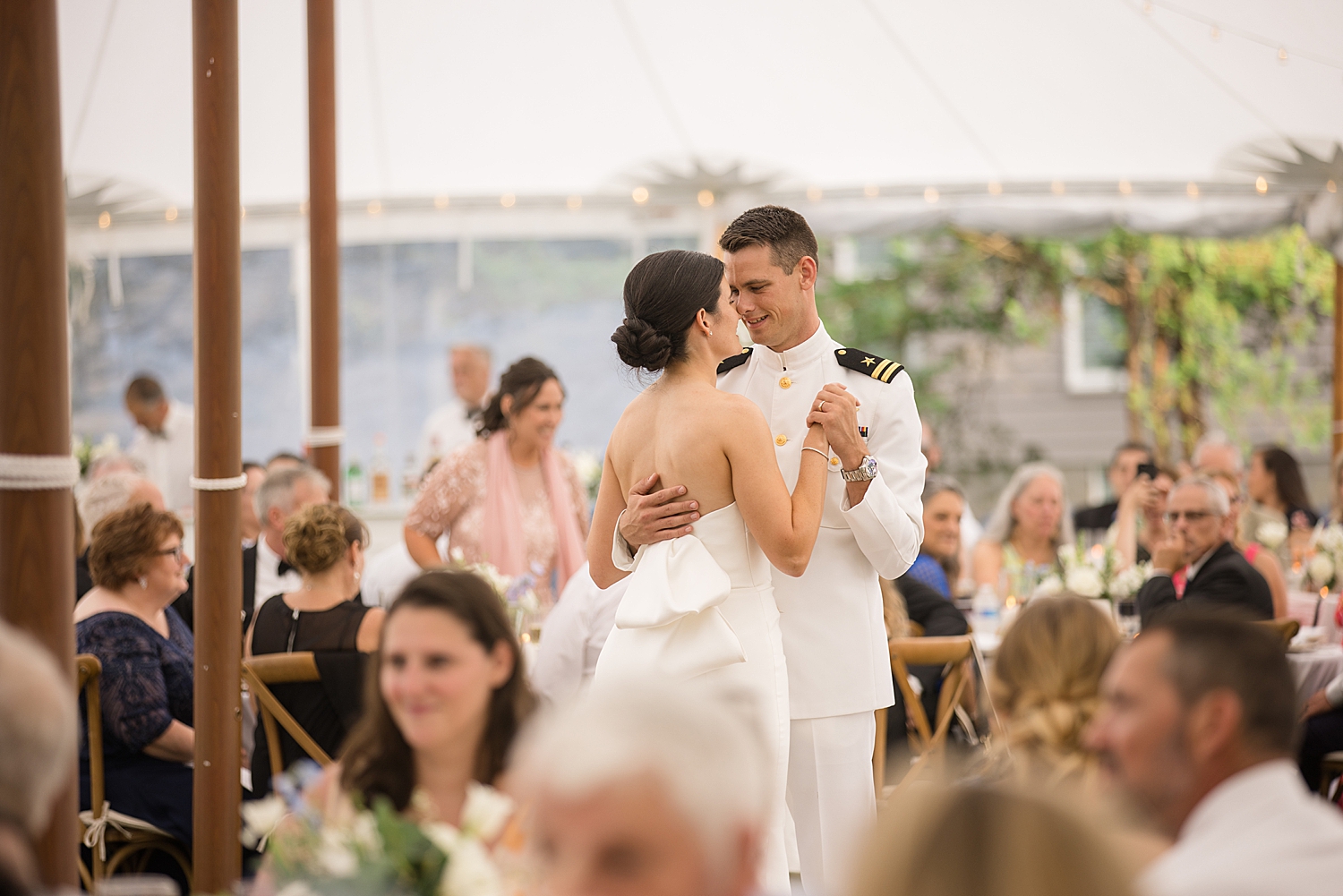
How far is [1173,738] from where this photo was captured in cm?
162

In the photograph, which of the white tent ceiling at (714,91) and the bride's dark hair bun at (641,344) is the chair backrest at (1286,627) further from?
the white tent ceiling at (714,91)

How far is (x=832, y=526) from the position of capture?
2.74 metres

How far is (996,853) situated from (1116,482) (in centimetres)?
666

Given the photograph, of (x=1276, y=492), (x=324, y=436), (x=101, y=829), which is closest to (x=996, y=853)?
(x=101, y=829)

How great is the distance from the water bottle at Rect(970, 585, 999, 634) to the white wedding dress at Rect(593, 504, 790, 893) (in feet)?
9.39

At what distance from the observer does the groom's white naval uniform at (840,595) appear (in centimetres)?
263

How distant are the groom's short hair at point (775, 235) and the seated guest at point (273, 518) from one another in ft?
9.04

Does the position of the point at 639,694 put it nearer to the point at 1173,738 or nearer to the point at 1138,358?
the point at 1173,738

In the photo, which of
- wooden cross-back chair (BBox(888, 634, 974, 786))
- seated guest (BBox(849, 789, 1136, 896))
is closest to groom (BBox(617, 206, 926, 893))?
wooden cross-back chair (BBox(888, 634, 974, 786))

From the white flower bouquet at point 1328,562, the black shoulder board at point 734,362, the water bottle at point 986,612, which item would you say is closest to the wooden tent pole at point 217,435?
the black shoulder board at point 734,362

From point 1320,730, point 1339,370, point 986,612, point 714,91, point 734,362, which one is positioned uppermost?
point 714,91

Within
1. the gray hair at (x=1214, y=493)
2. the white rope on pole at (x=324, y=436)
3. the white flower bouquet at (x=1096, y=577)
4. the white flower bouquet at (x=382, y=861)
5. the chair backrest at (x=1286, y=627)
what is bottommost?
the chair backrest at (x=1286, y=627)

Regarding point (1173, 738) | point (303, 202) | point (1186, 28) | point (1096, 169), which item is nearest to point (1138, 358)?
point (1096, 169)

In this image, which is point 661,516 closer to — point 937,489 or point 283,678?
point 283,678
